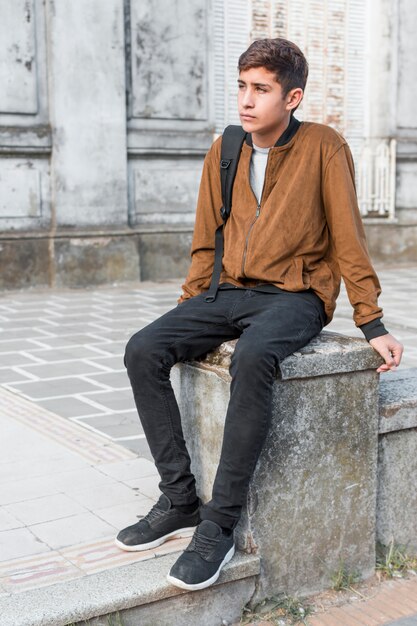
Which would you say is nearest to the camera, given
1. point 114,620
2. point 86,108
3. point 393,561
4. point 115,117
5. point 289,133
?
point 114,620

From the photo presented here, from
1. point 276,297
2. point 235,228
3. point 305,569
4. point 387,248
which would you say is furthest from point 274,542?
point 387,248

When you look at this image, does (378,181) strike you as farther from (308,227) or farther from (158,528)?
(158,528)

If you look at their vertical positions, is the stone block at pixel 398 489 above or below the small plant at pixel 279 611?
above

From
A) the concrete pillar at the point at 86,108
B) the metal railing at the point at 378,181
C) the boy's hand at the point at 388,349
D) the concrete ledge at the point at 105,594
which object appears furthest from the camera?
the metal railing at the point at 378,181

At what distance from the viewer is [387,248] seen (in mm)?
13375

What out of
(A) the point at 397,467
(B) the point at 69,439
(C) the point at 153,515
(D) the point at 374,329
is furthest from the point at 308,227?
(B) the point at 69,439

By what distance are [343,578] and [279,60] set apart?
1.86 meters

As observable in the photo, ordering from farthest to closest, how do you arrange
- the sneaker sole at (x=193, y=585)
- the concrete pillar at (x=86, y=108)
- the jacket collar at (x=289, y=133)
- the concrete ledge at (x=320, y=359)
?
the concrete pillar at (x=86, y=108), the jacket collar at (x=289, y=133), the concrete ledge at (x=320, y=359), the sneaker sole at (x=193, y=585)

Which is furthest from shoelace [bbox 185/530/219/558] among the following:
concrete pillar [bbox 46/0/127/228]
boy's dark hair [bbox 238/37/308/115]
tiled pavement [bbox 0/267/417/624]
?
concrete pillar [bbox 46/0/127/228]

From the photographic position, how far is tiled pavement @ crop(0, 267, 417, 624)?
10.8 feet

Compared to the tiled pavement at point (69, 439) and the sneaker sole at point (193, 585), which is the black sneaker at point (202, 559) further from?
the tiled pavement at point (69, 439)

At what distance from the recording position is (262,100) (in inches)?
133

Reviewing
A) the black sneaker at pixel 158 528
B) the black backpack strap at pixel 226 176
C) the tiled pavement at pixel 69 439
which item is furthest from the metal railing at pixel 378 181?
the black sneaker at pixel 158 528

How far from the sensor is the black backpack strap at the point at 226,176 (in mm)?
3520
